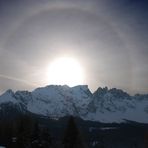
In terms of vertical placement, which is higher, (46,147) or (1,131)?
(1,131)

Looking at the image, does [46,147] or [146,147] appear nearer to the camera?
[46,147]

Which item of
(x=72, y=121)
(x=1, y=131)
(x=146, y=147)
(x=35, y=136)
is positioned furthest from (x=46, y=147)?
(x=1, y=131)

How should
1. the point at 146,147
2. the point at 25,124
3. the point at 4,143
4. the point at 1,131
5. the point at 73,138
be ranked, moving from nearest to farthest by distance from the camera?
the point at 73,138, the point at 25,124, the point at 146,147, the point at 4,143, the point at 1,131

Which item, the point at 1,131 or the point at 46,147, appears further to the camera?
the point at 1,131

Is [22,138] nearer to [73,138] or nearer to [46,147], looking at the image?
[46,147]

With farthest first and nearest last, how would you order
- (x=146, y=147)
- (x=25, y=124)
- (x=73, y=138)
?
(x=146, y=147) < (x=25, y=124) < (x=73, y=138)

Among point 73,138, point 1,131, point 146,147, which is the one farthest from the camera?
point 1,131

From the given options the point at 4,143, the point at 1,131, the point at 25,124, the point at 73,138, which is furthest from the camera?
the point at 1,131

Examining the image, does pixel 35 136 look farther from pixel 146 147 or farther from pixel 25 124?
pixel 146 147

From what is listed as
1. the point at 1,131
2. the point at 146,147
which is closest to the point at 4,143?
the point at 1,131
